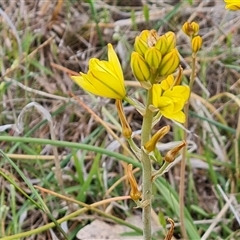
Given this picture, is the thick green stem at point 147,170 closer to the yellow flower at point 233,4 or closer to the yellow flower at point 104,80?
the yellow flower at point 104,80

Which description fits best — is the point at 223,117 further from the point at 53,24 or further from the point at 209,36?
the point at 53,24

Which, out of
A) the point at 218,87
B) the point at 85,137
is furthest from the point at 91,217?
the point at 218,87

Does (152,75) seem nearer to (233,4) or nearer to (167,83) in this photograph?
(167,83)

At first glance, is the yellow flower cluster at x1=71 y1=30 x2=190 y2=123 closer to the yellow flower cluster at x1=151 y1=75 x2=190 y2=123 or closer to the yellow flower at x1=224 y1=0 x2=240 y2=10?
the yellow flower cluster at x1=151 y1=75 x2=190 y2=123

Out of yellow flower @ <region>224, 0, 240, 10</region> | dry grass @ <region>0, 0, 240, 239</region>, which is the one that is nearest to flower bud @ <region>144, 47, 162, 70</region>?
yellow flower @ <region>224, 0, 240, 10</region>

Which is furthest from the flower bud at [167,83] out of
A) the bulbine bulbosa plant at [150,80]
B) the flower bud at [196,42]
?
the flower bud at [196,42]
